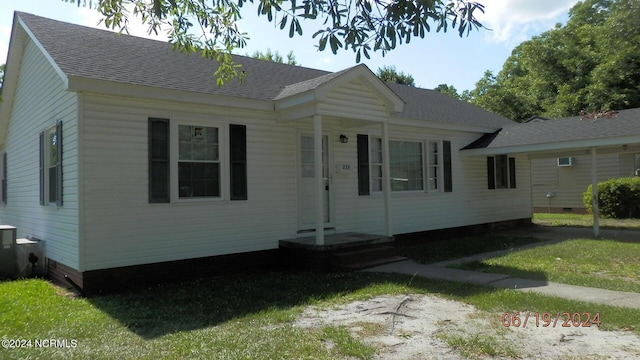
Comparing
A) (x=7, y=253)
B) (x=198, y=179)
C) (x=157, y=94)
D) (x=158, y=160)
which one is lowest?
(x=7, y=253)

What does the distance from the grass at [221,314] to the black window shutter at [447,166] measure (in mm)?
5268

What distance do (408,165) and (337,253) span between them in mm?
4124

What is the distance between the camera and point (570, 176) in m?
19.6

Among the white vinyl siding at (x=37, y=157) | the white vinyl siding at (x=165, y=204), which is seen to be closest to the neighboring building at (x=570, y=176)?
the white vinyl siding at (x=165, y=204)

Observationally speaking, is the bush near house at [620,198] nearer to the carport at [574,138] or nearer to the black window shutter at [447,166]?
the carport at [574,138]

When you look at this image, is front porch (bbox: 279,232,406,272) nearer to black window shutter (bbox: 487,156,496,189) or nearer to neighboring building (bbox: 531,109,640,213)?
black window shutter (bbox: 487,156,496,189)

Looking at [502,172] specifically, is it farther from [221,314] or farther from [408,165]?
[221,314]

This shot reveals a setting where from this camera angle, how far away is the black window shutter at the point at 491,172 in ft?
42.2

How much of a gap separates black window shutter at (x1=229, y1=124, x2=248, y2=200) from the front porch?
4.13ft

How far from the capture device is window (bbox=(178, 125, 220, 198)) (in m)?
7.42

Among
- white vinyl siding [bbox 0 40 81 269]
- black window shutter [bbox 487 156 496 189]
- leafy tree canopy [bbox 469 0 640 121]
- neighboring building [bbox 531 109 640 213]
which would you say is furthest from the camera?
leafy tree canopy [bbox 469 0 640 121]

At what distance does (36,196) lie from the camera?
8898 millimetres

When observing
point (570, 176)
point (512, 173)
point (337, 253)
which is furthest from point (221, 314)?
point (570, 176)
